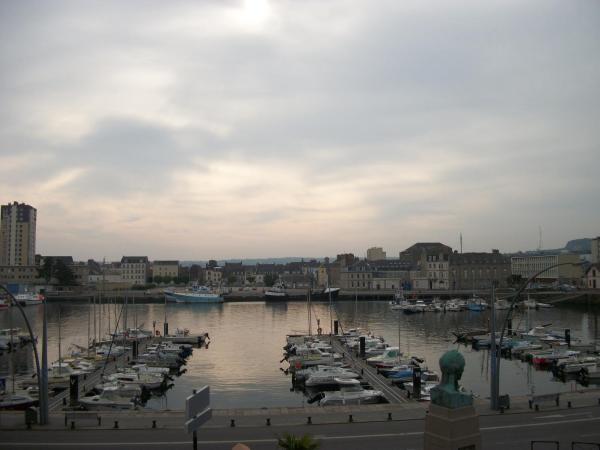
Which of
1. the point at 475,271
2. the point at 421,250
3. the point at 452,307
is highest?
the point at 421,250

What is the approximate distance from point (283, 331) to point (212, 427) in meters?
55.4

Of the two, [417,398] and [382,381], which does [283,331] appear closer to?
[382,381]

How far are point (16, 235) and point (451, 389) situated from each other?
667 ft

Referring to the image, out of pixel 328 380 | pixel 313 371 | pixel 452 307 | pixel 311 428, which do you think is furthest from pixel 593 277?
pixel 311 428

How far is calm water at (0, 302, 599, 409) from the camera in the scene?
1720 inches

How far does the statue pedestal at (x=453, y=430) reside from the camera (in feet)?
29.3

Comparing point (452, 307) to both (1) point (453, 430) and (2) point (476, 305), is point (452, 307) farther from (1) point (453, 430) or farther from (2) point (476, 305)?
(1) point (453, 430)

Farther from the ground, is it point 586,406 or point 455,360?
point 455,360

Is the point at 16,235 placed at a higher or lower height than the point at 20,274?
higher

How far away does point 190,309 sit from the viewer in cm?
12250

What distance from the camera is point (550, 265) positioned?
548ft

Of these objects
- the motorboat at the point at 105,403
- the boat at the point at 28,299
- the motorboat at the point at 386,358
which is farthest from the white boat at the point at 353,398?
the boat at the point at 28,299

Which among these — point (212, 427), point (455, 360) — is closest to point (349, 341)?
point (212, 427)

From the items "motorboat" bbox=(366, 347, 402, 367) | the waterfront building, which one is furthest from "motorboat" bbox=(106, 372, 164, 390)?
the waterfront building
